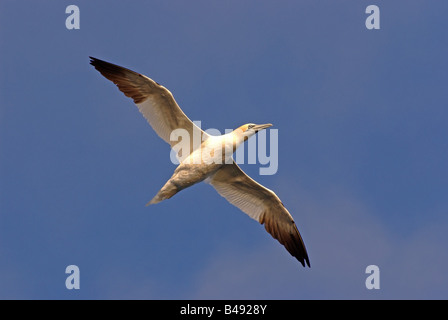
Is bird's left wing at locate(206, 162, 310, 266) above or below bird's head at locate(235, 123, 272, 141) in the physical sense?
below

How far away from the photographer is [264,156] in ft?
64.3

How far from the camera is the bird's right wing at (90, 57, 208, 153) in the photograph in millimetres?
19078

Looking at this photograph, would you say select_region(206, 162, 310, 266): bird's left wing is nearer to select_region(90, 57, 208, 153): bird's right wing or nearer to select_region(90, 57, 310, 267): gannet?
select_region(90, 57, 310, 267): gannet

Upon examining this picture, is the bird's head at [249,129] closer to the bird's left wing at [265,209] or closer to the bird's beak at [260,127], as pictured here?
the bird's beak at [260,127]

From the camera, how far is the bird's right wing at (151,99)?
1908 centimetres

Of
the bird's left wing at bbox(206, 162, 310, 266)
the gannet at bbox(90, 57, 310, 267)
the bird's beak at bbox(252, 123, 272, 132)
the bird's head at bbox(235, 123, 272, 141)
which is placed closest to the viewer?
the gannet at bbox(90, 57, 310, 267)

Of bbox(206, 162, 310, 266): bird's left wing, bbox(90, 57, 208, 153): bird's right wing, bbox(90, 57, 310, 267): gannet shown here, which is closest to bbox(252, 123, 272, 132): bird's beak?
bbox(90, 57, 310, 267): gannet

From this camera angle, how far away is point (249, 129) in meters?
19.7

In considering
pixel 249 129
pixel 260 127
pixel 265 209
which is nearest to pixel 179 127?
pixel 249 129

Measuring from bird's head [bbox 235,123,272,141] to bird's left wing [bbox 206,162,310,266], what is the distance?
1839 millimetres

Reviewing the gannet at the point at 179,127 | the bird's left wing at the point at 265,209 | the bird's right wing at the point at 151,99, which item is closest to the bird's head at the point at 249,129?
the gannet at the point at 179,127

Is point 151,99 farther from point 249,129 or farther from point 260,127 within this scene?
point 260,127
